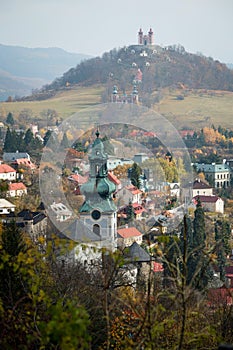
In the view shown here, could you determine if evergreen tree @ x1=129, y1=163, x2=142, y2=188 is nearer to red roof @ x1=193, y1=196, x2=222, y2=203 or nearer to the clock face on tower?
the clock face on tower

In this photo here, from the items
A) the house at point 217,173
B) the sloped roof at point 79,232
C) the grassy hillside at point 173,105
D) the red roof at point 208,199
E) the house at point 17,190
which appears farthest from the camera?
the grassy hillside at point 173,105

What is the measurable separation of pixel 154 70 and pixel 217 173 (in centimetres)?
4867

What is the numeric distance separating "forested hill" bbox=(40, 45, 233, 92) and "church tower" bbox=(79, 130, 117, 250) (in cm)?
7163

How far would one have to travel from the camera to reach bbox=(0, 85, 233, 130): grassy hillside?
76.0m

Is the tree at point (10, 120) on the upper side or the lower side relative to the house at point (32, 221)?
upper

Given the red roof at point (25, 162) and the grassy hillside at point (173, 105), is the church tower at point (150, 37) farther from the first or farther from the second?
the red roof at point (25, 162)

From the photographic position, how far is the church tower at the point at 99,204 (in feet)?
64.9

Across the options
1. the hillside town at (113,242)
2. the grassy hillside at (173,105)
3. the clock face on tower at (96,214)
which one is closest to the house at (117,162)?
the hillside town at (113,242)

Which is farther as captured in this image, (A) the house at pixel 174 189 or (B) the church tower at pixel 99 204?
(A) the house at pixel 174 189

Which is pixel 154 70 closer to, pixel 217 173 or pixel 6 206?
pixel 217 173

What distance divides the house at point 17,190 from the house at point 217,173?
15803 millimetres

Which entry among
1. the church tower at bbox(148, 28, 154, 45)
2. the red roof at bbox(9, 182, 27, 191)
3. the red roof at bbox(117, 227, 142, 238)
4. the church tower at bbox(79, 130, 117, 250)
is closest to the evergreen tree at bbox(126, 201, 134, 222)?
the red roof at bbox(117, 227, 142, 238)

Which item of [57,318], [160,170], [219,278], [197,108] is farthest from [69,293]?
[197,108]

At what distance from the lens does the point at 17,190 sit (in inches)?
1303
